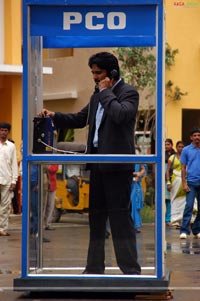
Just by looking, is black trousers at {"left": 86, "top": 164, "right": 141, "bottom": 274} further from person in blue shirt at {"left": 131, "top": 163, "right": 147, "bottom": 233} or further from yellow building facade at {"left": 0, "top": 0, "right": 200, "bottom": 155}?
yellow building facade at {"left": 0, "top": 0, "right": 200, "bottom": 155}

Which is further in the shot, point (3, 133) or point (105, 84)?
point (3, 133)

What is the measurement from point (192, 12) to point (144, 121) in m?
18.8

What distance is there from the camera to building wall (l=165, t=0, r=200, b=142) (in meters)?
26.6

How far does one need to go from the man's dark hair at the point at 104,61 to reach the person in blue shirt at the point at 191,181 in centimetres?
720

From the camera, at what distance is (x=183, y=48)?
2672 centimetres

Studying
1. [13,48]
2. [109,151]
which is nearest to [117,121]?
[109,151]

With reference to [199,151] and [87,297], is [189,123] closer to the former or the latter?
[199,151]

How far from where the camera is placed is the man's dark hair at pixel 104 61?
846 cm

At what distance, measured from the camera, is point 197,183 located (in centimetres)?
1554

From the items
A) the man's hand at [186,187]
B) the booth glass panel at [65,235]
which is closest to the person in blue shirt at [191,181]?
the man's hand at [186,187]

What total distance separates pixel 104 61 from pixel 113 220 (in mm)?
1438

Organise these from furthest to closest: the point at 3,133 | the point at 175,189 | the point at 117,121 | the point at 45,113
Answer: the point at 175,189, the point at 3,133, the point at 45,113, the point at 117,121

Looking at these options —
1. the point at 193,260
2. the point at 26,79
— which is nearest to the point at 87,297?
the point at 26,79

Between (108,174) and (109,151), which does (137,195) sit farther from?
(109,151)
